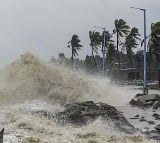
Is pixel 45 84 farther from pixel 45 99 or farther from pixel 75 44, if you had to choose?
pixel 75 44

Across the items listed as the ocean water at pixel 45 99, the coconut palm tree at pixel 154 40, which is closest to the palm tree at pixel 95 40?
the coconut palm tree at pixel 154 40

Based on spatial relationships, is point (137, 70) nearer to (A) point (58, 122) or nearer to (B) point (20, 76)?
(B) point (20, 76)

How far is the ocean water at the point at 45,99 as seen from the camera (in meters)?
15.2

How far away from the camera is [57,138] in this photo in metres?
14.8

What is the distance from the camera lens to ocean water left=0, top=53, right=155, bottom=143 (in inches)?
597

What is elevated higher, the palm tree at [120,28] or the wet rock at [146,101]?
the palm tree at [120,28]

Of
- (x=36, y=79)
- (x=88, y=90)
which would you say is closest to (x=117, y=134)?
(x=36, y=79)

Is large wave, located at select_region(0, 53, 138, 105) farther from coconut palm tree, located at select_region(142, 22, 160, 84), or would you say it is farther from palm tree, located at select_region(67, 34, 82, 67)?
palm tree, located at select_region(67, 34, 82, 67)

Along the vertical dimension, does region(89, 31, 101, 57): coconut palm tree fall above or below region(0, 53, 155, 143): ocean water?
above

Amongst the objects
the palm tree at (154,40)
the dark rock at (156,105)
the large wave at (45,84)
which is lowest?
the dark rock at (156,105)

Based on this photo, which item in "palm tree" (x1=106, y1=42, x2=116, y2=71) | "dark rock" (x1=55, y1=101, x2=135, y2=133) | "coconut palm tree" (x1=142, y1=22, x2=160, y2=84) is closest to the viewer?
"dark rock" (x1=55, y1=101, x2=135, y2=133)

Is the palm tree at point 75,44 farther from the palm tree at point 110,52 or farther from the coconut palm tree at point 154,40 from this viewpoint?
the coconut palm tree at point 154,40

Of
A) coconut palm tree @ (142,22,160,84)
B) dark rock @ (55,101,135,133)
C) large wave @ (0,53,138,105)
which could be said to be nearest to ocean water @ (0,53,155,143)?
large wave @ (0,53,138,105)

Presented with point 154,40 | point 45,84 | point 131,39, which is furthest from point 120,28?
point 45,84
